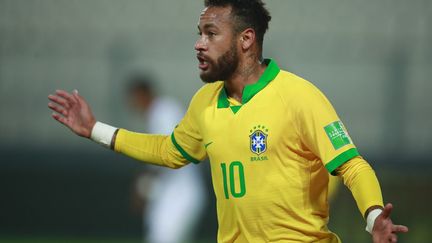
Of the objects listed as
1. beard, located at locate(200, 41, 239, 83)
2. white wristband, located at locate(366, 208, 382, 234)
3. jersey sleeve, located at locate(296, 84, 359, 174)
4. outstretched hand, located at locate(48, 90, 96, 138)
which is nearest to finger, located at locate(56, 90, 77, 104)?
outstretched hand, located at locate(48, 90, 96, 138)

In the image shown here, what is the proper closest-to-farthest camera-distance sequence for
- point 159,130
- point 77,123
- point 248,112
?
point 248,112 → point 77,123 → point 159,130

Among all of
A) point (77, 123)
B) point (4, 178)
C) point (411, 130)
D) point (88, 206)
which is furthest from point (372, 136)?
point (77, 123)

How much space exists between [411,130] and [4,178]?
545 centimetres

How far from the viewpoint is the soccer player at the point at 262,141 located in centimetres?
578

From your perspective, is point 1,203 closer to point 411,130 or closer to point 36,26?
point 36,26

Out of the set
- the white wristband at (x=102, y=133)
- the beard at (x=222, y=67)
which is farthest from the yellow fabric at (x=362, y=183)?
the white wristband at (x=102, y=133)

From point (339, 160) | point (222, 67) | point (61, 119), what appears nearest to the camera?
point (339, 160)

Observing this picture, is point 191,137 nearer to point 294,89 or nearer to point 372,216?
point 294,89

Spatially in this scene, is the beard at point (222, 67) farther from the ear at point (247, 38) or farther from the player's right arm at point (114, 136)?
the player's right arm at point (114, 136)

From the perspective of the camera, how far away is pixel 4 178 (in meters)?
14.0

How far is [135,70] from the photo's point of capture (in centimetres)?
1449

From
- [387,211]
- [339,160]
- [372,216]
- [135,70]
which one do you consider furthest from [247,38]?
[135,70]

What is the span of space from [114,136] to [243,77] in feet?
3.33

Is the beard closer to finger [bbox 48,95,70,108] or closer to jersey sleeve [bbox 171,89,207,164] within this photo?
jersey sleeve [bbox 171,89,207,164]
